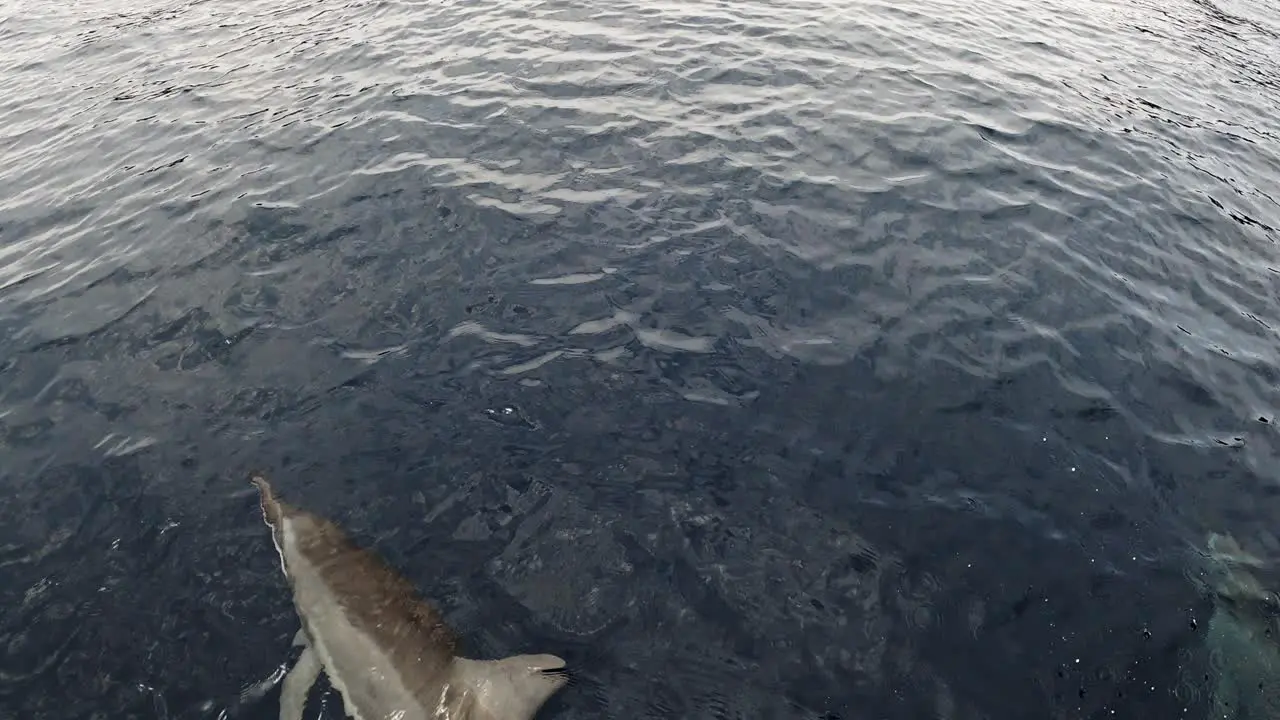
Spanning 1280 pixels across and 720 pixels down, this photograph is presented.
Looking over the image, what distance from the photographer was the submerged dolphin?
27.1 feet

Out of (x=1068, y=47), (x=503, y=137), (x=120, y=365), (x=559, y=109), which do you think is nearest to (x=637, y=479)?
(x=120, y=365)

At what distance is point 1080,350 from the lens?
43.5ft

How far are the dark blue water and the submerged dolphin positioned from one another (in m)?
0.31

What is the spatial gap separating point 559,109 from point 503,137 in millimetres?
2095

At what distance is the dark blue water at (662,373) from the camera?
9070 mm

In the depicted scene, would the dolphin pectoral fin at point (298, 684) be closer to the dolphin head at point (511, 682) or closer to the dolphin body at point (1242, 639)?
the dolphin head at point (511, 682)

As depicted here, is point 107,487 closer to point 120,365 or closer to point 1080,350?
point 120,365

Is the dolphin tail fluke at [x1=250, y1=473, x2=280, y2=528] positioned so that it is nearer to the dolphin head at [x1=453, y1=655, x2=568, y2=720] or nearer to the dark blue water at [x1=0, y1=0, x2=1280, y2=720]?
the dark blue water at [x1=0, y1=0, x2=1280, y2=720]

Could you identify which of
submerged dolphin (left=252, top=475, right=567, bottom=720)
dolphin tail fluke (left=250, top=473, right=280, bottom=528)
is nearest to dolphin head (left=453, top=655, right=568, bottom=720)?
submerged dolphin (left=252, top=475, right=567, bottom=720)

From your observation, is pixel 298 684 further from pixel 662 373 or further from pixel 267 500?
pixel 662 373

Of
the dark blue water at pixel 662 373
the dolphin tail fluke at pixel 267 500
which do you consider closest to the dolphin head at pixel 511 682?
the dark blue water at pixel 662 373

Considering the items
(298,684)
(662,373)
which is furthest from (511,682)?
(662,373)

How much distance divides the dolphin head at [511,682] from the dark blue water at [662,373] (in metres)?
0.30

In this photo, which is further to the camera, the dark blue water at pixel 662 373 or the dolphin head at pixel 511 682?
the dark blue water at pixel 662 373
